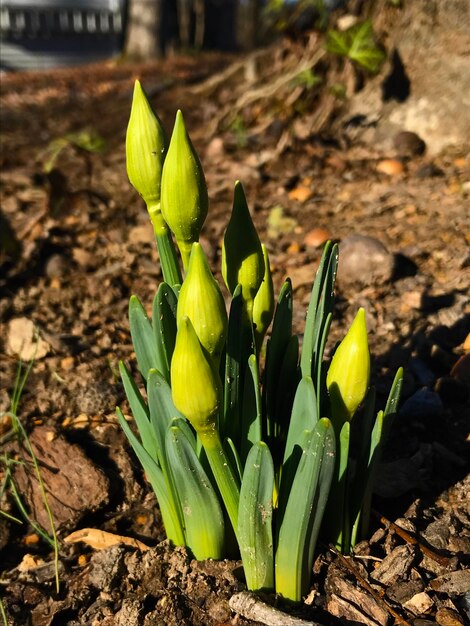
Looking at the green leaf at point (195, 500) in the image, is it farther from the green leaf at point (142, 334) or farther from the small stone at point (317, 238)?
the small stone at point (317, 238)

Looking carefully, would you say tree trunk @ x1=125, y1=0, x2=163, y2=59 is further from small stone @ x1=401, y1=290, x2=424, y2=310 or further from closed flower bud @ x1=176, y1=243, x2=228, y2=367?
closed flower bud @ x1=176, y1=243, x2=228, y2=367

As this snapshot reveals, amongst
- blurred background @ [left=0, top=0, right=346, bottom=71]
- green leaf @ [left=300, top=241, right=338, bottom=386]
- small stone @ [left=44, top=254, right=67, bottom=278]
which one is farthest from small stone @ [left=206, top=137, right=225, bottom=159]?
blurred background @ [left=0, top=0, right=346, bottom=71]

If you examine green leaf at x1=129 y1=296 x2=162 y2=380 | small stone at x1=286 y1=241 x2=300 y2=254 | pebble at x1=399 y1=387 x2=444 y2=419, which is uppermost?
green leaf at x1=129 y1=296 x2=162 y2=380

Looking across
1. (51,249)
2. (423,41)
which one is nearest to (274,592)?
(51,249)

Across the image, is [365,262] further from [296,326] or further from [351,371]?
[351,371]

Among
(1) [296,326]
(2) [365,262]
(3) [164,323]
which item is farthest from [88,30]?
(3) [164,323]

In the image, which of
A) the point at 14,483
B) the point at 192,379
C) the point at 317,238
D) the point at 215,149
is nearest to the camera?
the point at 192,379

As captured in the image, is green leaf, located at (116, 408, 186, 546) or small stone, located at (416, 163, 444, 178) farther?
small stone, located at (416, 163, 444, 178)

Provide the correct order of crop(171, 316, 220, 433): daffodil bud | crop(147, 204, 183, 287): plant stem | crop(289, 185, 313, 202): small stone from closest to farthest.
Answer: crop(171, 316, 220, 433): daffodil bud, crop(147, 204, 183, 287): plant stem, crop(289, 185, 313, 202): small stone

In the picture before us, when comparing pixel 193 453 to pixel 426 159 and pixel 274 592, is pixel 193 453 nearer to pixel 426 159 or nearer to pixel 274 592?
pixel 274 592
